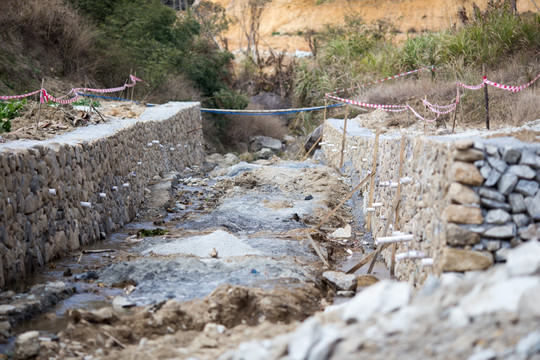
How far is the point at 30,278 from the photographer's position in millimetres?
6809

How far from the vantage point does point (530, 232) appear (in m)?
4.97

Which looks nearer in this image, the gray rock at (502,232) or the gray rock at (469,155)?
the gray rock at (502,232)

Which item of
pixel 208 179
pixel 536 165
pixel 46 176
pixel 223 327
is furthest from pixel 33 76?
pixel 536 165

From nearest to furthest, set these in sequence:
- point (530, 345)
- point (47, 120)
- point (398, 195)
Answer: point (530, 345)
point (398, 195)
point (47, 120)

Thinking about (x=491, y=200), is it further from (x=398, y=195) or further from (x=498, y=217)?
(x=398, y=195)

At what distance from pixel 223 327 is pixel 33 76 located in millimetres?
15229

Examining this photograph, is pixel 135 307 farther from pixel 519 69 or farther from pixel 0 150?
pixel 519 69

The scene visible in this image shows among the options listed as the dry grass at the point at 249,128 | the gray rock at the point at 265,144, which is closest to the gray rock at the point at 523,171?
the gray rock at the point at 265,144

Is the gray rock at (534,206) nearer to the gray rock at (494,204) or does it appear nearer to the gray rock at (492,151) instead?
the gray rock at (494,204)

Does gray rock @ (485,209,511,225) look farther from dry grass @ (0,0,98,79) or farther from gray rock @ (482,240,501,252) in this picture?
dry grass @ (0,0,98,79)

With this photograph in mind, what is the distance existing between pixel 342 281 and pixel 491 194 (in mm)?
2326

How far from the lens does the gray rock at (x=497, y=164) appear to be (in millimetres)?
5062

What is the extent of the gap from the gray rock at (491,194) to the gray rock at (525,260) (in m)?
1.45

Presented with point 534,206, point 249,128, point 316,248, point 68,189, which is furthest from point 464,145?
point 249,128
